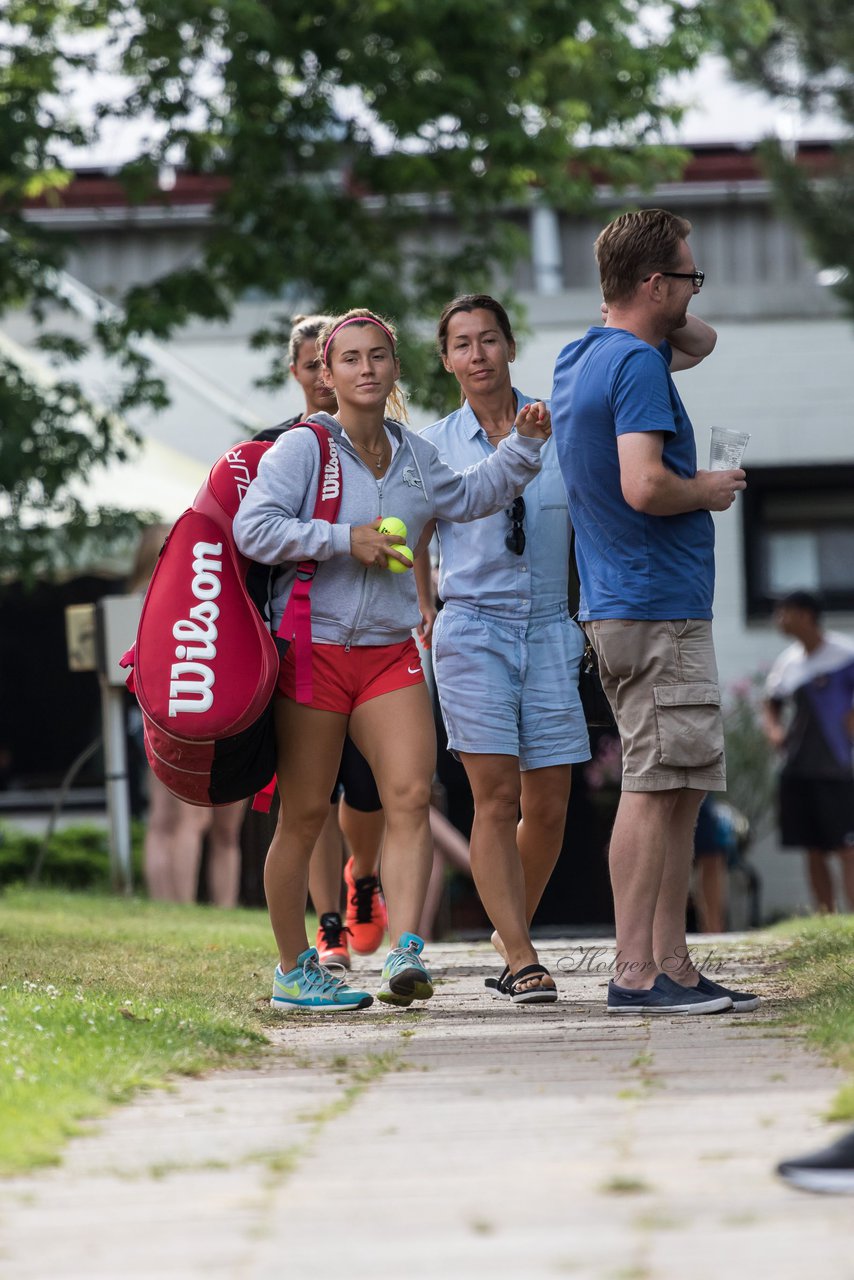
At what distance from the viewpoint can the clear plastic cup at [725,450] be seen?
521 cm

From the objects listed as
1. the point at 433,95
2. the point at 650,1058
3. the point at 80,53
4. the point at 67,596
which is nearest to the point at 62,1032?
the point at 650,1058

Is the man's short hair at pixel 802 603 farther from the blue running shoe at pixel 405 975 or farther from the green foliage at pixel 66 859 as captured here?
the blue running shoe at pixel 405 975

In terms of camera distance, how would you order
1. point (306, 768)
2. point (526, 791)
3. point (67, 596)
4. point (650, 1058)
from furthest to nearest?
point (67, 596)
point (526, 791)
point (306, 768)
point (650, 1058)

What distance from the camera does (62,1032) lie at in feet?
14.9

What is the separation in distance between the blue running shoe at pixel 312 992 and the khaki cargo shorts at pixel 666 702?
100cm

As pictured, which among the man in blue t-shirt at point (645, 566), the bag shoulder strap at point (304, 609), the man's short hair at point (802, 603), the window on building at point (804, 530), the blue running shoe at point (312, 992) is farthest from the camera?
the window on building at point (804, 530)

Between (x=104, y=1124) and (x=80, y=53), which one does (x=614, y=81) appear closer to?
(x=80, y=53)

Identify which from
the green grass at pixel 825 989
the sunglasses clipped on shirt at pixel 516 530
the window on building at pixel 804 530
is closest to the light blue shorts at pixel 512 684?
the sunglasses clipped on shirt at pixel 516 530

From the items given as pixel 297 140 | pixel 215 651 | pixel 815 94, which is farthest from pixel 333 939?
pixel 815 94

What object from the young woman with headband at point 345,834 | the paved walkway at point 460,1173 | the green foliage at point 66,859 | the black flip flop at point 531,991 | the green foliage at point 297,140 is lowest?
the green foliage at point 66,859

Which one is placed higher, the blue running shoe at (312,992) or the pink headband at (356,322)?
the pink headband at (356,322)

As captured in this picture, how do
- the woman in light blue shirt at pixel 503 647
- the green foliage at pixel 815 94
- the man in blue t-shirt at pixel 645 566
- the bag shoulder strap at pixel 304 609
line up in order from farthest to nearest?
the green foliage at pixel 815 94
the woman in light blue shirt at pixel 503 647
the bag shoulder strap at pixel 304 609
the man in blue t-shirt at pixel 645 566

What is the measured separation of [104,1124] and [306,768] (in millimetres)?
1926

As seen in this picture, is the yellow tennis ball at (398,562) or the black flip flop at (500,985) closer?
the yellow tennis ball at (398,562)
